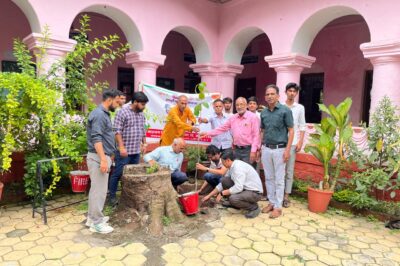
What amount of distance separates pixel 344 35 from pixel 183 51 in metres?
5.96

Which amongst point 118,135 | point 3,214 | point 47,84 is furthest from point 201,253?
point 47,84

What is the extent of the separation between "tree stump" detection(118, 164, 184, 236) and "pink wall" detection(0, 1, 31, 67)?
713 centimetres

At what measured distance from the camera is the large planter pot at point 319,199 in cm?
461

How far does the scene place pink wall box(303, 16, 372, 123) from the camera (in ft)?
32.1

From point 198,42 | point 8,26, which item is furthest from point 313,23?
point 8,26

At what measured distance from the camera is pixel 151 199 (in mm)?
3832

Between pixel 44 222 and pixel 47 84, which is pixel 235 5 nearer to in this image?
pixel 47 84

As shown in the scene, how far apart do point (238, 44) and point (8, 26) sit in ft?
21.8

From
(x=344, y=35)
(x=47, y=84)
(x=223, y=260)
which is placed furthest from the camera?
(x=344, y=35)

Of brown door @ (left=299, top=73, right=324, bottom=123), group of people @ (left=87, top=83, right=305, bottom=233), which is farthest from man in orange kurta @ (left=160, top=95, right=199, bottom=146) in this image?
brown door @ (left=299, top=73, right=324, bottom=123)

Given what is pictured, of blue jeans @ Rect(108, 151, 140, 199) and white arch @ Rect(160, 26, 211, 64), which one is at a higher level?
white arch @ Rect(160, 26, 211, 64)

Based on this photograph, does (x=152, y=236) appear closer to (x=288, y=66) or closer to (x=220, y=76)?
(x=288, y=66)

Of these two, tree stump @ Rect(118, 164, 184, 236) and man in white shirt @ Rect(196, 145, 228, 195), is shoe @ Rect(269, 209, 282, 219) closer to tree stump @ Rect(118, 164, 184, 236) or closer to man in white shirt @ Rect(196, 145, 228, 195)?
man in white shirt @ Rect(196, 145, 228, 195)

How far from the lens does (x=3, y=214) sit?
13.6ft
